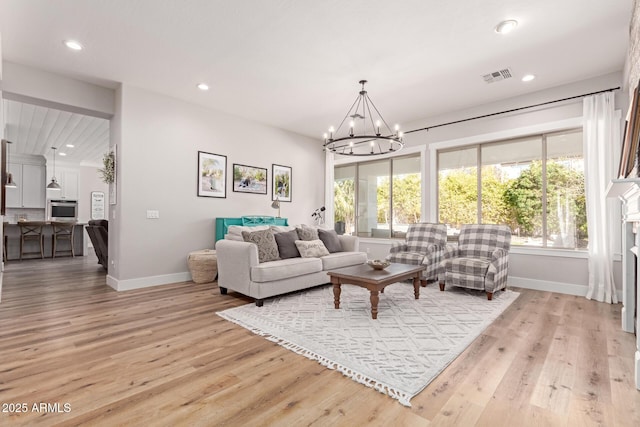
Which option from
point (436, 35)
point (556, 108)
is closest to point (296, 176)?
point (436, 35)

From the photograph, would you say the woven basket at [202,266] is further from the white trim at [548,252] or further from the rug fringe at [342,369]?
the white trim at [548,252]

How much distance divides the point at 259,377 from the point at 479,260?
333 cm

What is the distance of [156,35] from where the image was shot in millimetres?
3229

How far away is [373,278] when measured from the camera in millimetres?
3139

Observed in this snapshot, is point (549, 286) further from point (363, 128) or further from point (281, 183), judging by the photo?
point (281, 183)

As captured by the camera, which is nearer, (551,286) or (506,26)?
(506,26)

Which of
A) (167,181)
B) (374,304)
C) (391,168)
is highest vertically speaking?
(391,168)

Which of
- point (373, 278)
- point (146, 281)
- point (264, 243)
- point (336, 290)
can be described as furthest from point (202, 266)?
point (373, 278)

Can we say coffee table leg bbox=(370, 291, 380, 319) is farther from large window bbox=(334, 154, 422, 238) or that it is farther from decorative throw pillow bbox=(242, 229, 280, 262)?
large window bbox=(334, 154, 422, 238)

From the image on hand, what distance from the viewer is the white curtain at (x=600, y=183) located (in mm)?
3916

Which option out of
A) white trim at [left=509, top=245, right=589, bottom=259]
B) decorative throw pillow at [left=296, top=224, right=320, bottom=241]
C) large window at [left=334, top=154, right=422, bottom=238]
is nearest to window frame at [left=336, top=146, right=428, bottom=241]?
large window at [left=334, top=154, right=422, bottom=238]

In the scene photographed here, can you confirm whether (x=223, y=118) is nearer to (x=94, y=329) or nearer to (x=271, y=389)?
(x=94, y=329)

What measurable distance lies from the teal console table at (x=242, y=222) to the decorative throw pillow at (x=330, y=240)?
4.24ft

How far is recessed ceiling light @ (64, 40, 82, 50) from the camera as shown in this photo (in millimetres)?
3375
